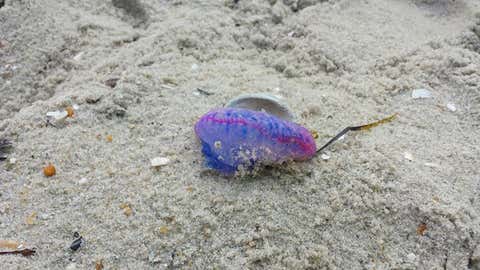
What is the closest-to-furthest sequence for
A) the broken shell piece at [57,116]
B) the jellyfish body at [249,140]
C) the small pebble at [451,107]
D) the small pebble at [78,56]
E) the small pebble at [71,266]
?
the small pebble at [71,266], the jellyfish body at [249,140], the broken shell piece at [57,116], the small pebble at [451,107], the small pebble at [78,56]

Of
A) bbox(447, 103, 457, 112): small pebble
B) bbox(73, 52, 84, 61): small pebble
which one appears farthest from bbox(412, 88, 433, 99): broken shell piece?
bbox(73, 52, 84, 61): small pebble

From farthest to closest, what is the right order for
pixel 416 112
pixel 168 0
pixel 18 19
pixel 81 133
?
pixel 168 0 < pixel 18 19 < pixel 416 112 < pixel 81 133

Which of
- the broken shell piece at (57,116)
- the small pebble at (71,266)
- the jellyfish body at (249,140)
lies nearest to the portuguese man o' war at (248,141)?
the jellyfish body at (249,140)

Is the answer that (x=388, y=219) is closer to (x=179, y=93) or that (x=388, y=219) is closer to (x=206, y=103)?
(x=206, y=103)

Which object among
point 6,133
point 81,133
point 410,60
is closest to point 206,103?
point 81,133

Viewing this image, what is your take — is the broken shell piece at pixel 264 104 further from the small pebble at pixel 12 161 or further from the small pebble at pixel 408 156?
the small pebble at pixel 12 161

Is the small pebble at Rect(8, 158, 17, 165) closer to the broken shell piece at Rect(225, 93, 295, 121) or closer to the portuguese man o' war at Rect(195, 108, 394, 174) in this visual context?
the portuguese man o' war at Rect(195, 108, 394, 174)
